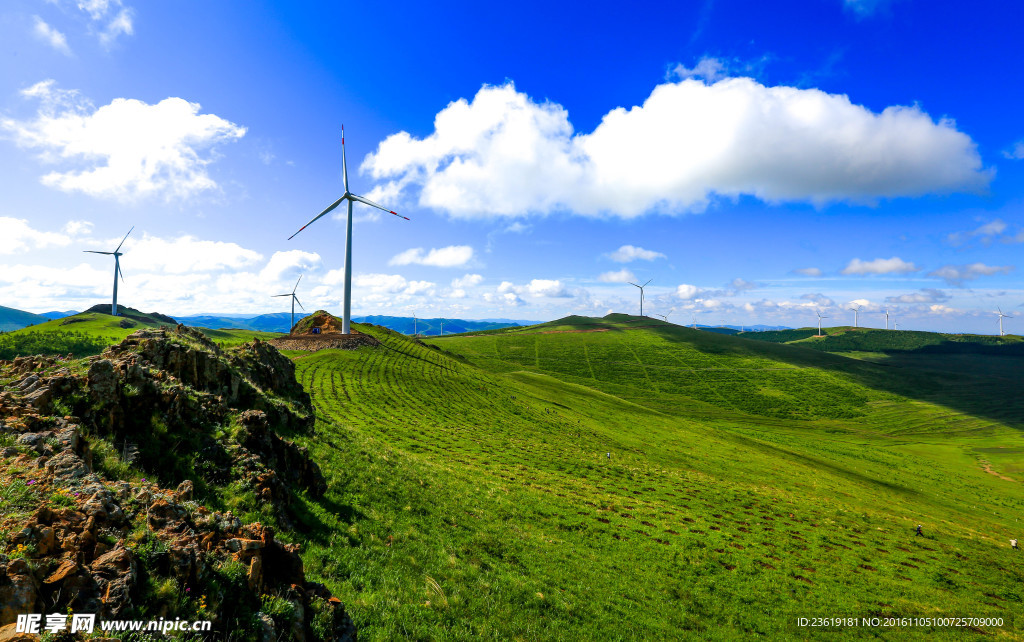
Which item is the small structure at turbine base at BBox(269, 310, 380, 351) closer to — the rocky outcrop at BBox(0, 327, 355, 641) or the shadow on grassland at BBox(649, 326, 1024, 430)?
the rocky outcrop at BBox(0, 327, 355, 641)

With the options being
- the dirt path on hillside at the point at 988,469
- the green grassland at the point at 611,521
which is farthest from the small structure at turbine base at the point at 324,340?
the dirt path on hillside at the point at 988,469

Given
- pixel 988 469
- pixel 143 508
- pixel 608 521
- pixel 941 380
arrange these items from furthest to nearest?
pixel 941 380
pixel 988 469
pixel 608 521
pixel 143 508

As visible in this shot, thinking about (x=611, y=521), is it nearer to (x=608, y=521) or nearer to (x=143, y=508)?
(x=608, y=521)

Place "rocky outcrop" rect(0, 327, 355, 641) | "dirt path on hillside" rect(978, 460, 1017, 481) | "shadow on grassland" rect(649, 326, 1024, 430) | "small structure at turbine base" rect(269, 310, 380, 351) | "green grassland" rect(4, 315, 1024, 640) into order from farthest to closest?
"shadow on grassland" rect(649, 326, 1024, 430)
"small structure at turbine base" rect(269, 310, 380, 351)
"dirt path on hillside" rect(978, 460, 1017, 481)
"green grassland" rect(4, 315, 1024, 640)
"rocky outcrop" rect(0, 327, 355, 641)

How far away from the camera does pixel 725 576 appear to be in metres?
24.0

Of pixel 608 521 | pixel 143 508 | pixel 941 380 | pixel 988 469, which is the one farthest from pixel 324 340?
pixel 941 380

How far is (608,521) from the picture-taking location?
2945 cm

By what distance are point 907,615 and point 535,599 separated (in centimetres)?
2254

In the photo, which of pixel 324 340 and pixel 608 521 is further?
pixel 324 340

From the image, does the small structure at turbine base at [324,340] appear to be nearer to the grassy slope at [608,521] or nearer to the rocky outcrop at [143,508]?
the grassy slope at [608,521]

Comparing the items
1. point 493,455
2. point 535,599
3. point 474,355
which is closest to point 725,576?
point 535,599

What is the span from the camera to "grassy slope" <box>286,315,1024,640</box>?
1673 cm

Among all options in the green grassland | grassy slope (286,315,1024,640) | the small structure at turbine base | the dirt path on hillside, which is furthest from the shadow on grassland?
the small structure at turbine base

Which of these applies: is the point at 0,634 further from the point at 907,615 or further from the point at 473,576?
the point at 907,615
